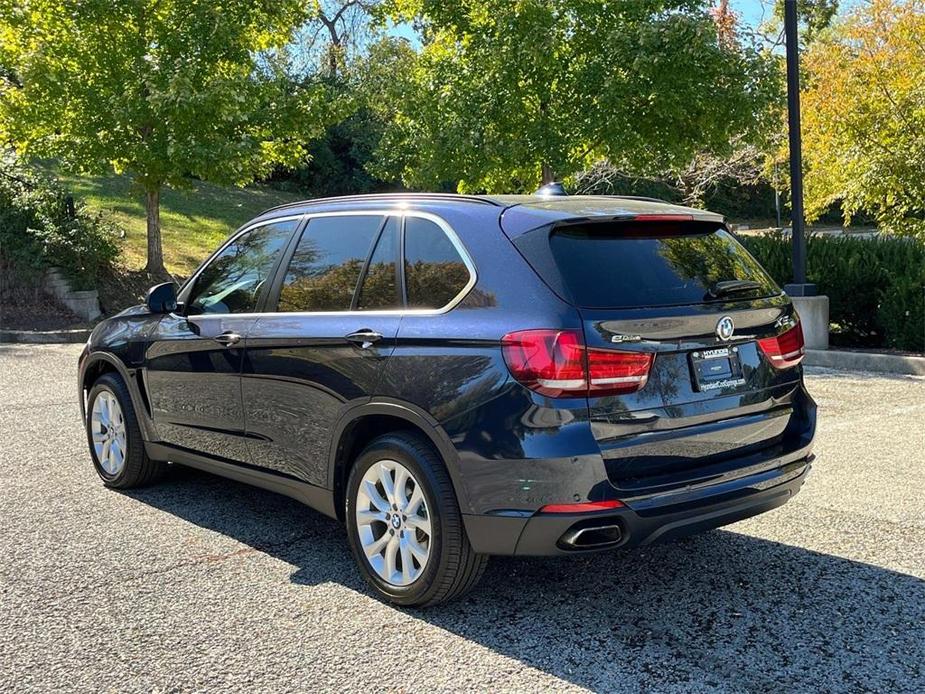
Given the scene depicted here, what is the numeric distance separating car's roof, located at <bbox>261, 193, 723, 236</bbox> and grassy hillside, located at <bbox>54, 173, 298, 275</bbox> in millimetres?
Result: 14586

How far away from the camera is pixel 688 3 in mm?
17641

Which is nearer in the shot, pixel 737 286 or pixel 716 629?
Result: pixel 716 629

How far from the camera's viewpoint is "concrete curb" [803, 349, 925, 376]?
10.3 metres

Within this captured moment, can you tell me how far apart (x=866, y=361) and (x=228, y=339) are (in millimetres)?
8217

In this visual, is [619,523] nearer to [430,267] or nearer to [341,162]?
[430,267]

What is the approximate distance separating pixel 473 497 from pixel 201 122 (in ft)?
46.7

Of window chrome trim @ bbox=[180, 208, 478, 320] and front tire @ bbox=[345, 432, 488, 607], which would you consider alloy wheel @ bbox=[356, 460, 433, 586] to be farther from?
window chrome trim @ bbox=[180, 208, 478, 320]

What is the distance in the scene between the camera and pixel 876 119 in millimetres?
16719

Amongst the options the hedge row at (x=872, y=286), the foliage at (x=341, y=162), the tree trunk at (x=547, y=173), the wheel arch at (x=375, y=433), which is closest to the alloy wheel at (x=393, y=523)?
the wheel arch at (x=375, y=433)

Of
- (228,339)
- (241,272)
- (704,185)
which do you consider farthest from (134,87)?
(704,185)

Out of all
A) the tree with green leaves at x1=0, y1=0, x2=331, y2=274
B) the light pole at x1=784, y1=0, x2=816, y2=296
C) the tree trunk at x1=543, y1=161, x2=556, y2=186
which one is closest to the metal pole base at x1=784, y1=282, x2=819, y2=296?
the light pole at x1=784, y1=0, x2=816, y2=296

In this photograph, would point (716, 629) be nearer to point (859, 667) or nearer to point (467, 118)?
point (859, 667)

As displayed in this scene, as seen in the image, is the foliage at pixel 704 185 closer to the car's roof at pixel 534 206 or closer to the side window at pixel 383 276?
the car's roof at pixel 534 206

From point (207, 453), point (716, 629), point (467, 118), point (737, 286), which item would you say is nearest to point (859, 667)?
point (716, 629)
